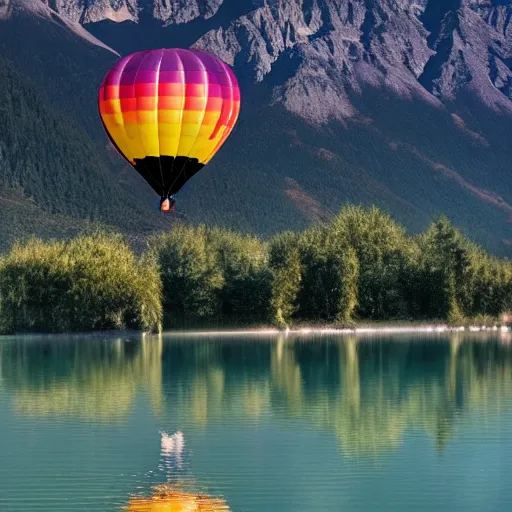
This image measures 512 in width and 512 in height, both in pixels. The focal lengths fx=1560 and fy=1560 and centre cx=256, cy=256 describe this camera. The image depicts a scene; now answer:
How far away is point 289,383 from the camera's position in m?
78.5

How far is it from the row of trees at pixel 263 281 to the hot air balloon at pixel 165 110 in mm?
49847

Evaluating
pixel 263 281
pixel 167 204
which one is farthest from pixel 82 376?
pixel 263 281

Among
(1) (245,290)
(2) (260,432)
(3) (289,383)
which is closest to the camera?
(2) (260,432)

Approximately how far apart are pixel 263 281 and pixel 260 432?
74.1 metres

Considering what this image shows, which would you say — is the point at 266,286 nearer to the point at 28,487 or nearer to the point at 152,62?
the point at 152,62

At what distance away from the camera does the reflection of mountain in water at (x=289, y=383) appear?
62.1 m

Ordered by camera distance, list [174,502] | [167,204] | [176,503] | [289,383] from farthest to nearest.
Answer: [289,383] → [167,204] → [174,502] → [176,503]

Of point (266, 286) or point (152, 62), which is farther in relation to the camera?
point (266, 286)

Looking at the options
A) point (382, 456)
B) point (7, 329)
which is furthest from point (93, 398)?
point (7, 329)

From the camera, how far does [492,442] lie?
54.1 m

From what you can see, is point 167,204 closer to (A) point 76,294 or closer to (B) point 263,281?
(A) point 76,294

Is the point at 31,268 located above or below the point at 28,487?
above

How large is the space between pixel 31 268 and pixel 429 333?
1313 inches

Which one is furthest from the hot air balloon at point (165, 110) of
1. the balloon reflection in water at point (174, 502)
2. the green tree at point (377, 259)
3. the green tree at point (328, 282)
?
the green tree at point (377, 259)
